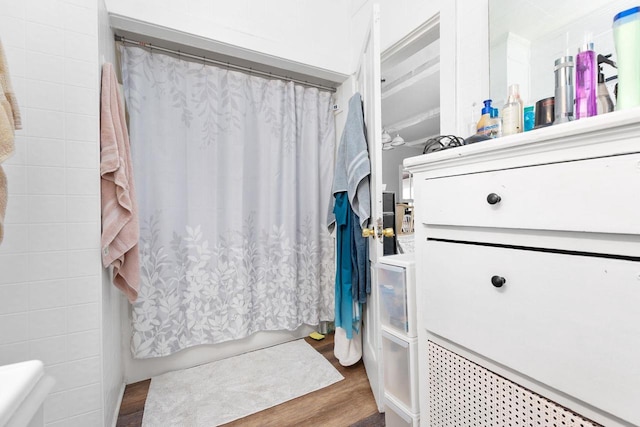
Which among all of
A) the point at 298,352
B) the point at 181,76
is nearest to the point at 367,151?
the point at 181,76

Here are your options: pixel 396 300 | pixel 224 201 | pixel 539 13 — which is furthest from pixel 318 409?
pixel 539 13

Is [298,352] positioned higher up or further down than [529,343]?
further down

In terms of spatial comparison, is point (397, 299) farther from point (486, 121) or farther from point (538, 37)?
point (538, 37)

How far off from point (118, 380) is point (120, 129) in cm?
133

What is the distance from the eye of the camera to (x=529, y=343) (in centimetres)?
59

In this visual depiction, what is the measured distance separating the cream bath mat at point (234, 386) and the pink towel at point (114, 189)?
0.70 m

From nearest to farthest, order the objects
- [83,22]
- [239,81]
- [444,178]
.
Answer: [444,178] < [83,22] < [239,81]

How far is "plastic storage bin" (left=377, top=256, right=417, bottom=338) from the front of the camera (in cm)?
93

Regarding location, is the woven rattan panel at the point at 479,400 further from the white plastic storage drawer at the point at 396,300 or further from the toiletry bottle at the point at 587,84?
the toiletry bottle at the point at 587,84

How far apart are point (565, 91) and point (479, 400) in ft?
2.75

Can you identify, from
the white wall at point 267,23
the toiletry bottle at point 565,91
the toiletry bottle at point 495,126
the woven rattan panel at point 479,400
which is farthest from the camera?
the white wall at point 267,23

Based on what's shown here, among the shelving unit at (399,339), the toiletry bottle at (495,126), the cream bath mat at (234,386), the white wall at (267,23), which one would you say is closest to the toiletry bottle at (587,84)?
the toiletry bottle at (495,126)

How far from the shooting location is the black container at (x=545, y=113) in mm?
761

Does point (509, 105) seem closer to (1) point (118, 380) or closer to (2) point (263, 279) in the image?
(2) point (263, 279)
